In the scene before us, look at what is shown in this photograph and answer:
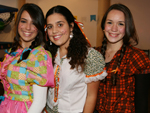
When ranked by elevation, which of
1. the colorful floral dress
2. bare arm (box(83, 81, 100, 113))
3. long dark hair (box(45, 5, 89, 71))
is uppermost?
long dark hair (box(45, 5, 89, 71))

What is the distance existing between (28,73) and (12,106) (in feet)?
1.11

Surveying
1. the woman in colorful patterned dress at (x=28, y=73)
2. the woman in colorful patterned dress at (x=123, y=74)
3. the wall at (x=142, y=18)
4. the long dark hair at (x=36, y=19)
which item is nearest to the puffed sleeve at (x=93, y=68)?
the woman in colorful patterned dress at (x=123, y=74)

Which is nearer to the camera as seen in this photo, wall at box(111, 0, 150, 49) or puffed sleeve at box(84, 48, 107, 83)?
puffed sleeve at box(84, 48, 107, 83)

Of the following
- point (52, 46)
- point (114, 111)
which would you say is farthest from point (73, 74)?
point (114, 111)

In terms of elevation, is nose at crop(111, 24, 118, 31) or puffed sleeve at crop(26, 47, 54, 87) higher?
nose at crop(111, 24, 118, 31)

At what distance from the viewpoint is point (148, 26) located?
4641 millimetres

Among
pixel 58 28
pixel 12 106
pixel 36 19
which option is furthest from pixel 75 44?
pixel 12 106

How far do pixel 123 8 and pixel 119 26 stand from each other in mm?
202

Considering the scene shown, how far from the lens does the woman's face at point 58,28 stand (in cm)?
129

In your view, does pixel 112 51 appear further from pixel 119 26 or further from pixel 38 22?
pixel 38 22

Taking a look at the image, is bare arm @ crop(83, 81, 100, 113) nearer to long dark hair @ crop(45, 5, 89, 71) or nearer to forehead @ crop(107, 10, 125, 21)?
long dark hair @ crop(45, 5, 89, 71)

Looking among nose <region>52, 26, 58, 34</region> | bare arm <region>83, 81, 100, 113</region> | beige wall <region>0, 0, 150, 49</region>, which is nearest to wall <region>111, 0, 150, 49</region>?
beige wall <region>0, 0, 150, 49</region>

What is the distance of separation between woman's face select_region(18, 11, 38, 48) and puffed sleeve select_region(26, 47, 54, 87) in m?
0.27

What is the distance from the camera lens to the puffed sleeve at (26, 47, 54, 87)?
1.03 m
